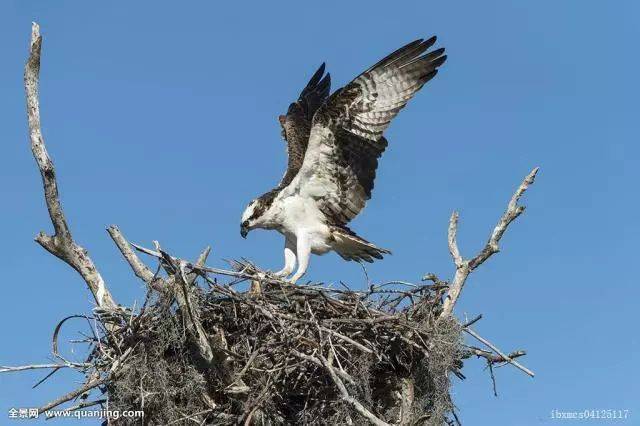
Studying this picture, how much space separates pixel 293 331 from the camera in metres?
7.41

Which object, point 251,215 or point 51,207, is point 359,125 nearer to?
point 251,215

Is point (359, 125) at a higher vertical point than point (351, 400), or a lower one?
higher

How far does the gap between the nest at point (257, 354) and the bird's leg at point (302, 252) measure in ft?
5.01

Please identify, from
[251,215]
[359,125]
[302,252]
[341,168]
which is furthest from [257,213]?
[359,125]

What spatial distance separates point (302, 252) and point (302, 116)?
188 cm

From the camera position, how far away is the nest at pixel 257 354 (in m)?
7.29

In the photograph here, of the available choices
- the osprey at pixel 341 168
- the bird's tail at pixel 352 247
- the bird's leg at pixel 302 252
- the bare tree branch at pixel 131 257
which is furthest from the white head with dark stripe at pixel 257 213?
the bare tree branch at pixel 131 257

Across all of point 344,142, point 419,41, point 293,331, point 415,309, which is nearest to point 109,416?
point 293,331

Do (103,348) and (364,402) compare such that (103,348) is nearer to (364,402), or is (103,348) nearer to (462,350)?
(364,402)

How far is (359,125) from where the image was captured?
9.58 m

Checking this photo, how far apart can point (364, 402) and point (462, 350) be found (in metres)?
1.02

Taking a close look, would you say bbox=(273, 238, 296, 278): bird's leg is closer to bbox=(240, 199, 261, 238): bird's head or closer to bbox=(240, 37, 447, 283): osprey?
bbox=(240, 37, 447, 283): osprey

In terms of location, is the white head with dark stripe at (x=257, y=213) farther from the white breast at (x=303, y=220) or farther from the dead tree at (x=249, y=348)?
the dead tree at (x=249, y=348)

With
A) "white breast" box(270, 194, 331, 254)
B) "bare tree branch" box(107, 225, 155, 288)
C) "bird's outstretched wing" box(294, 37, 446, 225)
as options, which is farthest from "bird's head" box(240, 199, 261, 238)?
"bare tree branch" box(107, 225, 155, 288)
